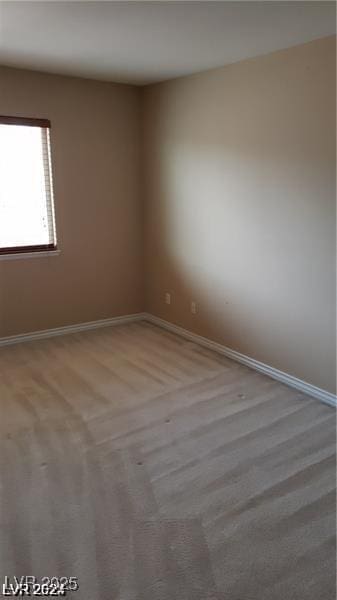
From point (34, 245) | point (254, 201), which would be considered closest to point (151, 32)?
point (254, 201)

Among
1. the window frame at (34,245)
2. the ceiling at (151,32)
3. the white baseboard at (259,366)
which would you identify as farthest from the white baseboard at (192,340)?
the ceiling at (151,32)

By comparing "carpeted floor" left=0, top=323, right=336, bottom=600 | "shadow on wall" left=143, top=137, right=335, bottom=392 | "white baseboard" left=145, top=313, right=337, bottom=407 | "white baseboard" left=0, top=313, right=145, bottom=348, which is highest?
"shadow on wall" left=143, top=137, right=335, bottom=392

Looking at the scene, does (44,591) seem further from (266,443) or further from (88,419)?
(266,443)

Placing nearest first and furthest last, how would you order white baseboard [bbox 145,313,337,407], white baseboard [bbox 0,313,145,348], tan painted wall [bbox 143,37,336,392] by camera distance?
tan painted wall [bbox 143,37,336,392], white baseboard [bbox 145,313,337,407], white baseboard [bbox 0,313,145,348]

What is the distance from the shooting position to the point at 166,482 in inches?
92.6

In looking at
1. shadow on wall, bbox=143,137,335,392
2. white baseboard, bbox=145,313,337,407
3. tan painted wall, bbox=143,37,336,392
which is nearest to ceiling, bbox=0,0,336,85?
tan painted wall, bbox=143,37,336,392

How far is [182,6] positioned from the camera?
2311mm

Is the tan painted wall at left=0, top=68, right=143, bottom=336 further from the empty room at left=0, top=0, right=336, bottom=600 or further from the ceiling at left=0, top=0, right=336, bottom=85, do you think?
the ceiling at left=0, top=0, right=336, bottom=85

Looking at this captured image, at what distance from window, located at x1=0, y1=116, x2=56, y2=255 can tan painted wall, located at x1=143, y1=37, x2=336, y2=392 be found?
110 cm

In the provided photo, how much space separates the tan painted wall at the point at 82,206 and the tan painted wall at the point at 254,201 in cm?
31

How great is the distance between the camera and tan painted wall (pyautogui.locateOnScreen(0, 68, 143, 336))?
4.09 meters

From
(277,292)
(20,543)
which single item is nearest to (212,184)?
(277,292)

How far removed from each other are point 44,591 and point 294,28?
10.3ft

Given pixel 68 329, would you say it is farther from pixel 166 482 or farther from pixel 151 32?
pixel 151 32
